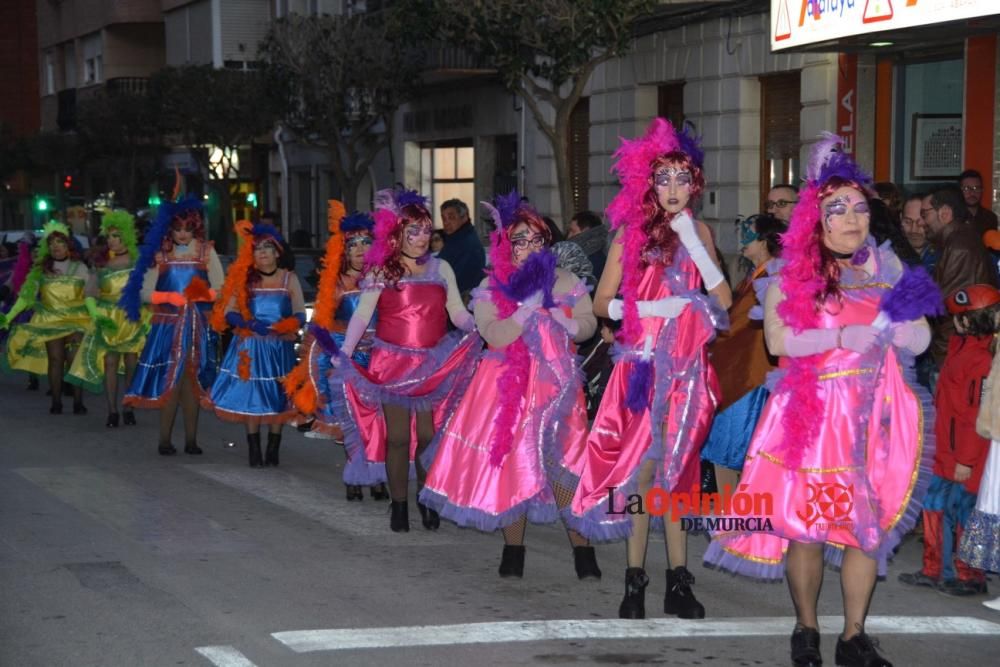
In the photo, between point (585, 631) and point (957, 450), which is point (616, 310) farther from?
point (957, 450)

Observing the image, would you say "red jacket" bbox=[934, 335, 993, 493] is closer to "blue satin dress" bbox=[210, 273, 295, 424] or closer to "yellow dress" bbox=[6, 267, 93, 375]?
"blue satin dress" bbox=[210, 273, 295, 424]

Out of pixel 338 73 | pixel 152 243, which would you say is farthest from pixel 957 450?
pixel 338 73

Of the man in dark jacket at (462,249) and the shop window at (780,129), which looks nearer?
the man in dark jacket at (462,249)

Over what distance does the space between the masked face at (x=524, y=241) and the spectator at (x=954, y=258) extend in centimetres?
252

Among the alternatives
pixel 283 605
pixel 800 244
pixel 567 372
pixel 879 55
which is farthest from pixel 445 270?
pixel 879 55

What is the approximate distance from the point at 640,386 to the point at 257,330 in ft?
18.6

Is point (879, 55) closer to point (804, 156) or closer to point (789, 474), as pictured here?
point (804, 156)

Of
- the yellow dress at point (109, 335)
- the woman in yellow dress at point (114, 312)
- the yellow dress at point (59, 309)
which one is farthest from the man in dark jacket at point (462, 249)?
the yellow dress at point (59, 309)

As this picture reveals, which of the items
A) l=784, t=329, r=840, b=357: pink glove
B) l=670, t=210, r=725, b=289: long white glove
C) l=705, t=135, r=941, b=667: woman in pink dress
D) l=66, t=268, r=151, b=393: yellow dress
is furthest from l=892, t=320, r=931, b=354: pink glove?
l=66, t=268, r=151, b=393: yellow dress

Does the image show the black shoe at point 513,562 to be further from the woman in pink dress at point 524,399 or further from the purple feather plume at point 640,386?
the purple feather plume at point 640,386

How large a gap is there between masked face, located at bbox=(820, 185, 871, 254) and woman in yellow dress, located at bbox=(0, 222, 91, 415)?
11.6 m

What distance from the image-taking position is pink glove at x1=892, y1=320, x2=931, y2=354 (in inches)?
234

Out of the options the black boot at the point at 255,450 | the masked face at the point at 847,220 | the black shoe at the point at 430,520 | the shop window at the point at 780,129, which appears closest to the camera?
the masked face at the point at 847,220

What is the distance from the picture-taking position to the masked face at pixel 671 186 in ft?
22.6
